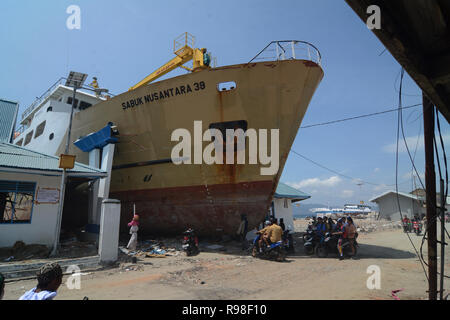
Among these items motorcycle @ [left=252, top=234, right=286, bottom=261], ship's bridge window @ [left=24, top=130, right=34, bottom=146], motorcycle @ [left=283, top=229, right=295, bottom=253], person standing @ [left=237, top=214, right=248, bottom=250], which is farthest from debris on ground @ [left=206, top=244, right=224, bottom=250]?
ship's bridge window @ [left=24, top=130, right=34, bottom=146]

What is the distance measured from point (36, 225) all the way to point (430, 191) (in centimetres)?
960

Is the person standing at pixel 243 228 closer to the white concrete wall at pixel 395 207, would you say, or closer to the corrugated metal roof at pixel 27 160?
the corrugated metal roof at pixel 27 160

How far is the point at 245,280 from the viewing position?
5512mm

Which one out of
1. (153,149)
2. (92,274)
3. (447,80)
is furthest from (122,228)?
(447,80)

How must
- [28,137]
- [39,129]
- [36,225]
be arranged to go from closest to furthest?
[36,225], [39,129], [28,137]

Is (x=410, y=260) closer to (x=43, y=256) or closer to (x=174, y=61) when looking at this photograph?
(x=43, y=256)

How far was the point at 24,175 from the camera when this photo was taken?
7934mm

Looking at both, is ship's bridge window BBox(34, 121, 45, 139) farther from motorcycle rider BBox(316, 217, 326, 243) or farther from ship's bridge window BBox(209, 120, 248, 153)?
motorcycle rider BBox(316, 217, 326, 243)

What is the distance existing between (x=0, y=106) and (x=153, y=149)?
1182cm

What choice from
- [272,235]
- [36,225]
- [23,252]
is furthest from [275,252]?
[36,225]

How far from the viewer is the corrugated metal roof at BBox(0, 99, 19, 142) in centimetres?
1349

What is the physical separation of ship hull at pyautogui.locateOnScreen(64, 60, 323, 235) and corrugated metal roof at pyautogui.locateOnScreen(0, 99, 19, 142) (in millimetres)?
6866

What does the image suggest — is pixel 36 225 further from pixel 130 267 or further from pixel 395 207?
pixel 395 207

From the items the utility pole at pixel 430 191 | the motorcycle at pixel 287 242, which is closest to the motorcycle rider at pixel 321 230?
the motorcycle at pixel 287 242
